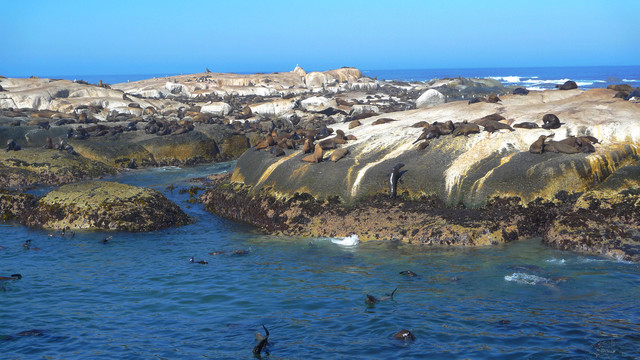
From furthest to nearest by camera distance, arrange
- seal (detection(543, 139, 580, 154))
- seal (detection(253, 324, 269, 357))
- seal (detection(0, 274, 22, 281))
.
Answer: seal (detection(543, 139, 580, 154)) < seal (detection(0, 274, 22, 281)) < seal (detection(253, 324, 269, 357))

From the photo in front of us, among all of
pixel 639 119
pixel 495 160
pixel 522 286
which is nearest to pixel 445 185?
pixel 495 160

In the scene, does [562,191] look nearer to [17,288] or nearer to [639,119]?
[639,119]

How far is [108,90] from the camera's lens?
188ft

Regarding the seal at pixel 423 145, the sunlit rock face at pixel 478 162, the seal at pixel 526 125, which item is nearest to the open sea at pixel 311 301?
the sunlit rock face at pixel 478 162

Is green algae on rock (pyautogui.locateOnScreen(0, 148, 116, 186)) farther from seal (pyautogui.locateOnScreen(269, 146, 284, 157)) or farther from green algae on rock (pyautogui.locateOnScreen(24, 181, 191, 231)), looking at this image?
seal (pyautogui.locateOnScreen(269, 146, 284, 157))

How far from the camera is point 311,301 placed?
1223 cm

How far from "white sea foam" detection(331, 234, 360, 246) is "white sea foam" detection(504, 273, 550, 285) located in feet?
15.1

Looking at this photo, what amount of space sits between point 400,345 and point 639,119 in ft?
41.8

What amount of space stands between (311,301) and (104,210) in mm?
9489

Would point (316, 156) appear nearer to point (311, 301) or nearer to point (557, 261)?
point (311, 301)

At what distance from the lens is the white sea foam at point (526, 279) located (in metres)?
12.6

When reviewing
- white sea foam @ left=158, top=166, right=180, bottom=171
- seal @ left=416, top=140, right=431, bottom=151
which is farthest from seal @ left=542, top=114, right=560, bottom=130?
white sea foam @ left=158, top=166, right=180, bottom=171

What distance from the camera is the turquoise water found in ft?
32.7

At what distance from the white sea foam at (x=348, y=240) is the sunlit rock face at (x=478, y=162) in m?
1.67
